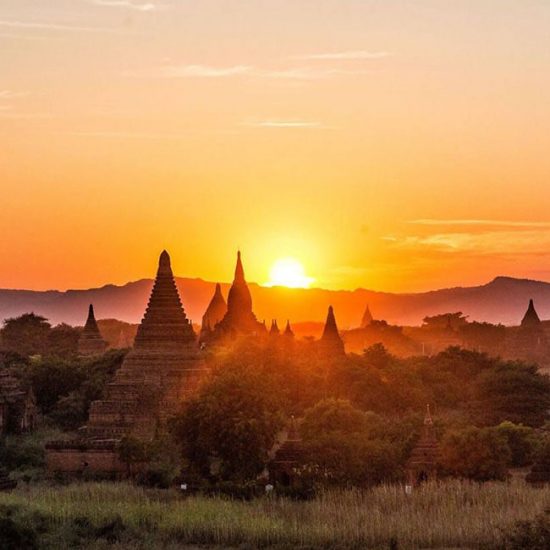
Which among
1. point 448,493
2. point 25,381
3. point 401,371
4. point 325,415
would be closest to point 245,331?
point 401,371

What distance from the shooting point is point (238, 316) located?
73.4 meters

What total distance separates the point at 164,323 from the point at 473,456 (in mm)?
14344

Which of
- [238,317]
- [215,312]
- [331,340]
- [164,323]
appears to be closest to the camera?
[164,323]

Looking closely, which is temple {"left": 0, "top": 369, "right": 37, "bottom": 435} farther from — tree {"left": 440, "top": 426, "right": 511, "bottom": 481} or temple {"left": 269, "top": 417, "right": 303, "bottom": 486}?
tree {"left": 440, "top": 426, "right": 511, "bottom": 481}

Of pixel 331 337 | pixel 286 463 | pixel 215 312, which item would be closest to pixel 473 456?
pixel 286 463

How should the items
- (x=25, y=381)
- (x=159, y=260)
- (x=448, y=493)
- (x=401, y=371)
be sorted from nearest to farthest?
(x=448, y=493) → (x=159, y=260) → (x=25, y=381) → (x=401, y=371)

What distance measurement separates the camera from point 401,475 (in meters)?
35.3

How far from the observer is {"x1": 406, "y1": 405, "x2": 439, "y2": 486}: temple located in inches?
1371

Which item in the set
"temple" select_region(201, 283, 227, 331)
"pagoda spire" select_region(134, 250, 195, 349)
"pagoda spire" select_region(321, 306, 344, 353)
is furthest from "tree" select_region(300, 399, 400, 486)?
"temple" select_region(201, 283, 227, 331)

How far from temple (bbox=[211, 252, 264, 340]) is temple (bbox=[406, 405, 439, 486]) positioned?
34.3m

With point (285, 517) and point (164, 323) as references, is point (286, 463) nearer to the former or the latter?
point (285, 517)

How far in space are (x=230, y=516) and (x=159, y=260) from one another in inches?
734

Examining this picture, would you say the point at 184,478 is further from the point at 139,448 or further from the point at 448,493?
the point at 448,493

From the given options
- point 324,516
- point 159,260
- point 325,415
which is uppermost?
point 159,260
